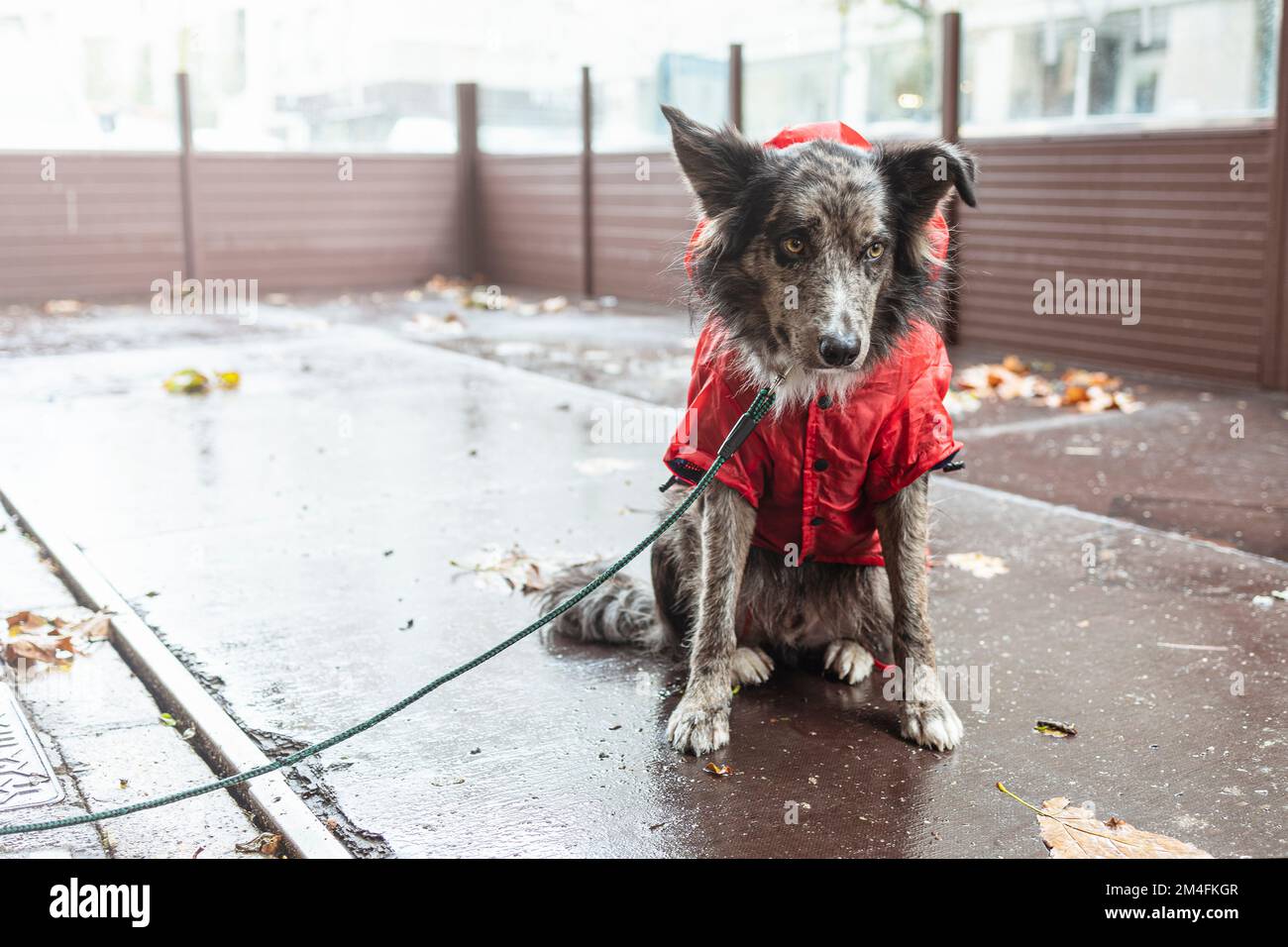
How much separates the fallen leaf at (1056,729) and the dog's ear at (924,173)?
1.44 m

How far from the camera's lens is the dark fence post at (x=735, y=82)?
1293 centimetres

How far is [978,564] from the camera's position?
193 inches

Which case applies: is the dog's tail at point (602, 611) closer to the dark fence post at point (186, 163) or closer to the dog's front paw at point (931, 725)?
the dog's front paw at point (931, 725)

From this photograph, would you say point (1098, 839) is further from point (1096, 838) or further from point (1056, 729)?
point (1056, 729)

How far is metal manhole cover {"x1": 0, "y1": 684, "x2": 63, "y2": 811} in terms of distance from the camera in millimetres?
2984

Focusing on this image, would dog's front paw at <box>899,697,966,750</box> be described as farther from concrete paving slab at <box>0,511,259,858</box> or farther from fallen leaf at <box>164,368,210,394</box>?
fallen leaf at <box>164,368,210,394</box>

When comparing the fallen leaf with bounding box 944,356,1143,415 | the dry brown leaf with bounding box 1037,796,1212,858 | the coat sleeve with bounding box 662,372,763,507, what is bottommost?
the dry brown leaf with bounding box 1037,796,1212,858

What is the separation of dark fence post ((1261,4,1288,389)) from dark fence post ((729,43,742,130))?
569 centimetres

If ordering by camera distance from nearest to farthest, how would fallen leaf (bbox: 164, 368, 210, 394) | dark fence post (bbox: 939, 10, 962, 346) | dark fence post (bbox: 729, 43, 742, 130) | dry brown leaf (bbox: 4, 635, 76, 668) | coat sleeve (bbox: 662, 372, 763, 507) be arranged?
coat sleeve (bbox: 662, 372, 763, 507)
dry brown leaf (bbox: 4, 635, 76, 668)
fallen leaf (bbox: 164, 368, 210, 394)
dark fence post (bbox: 939, 10, 962, 346)
dark fence post (bbox: 729, 43, 742, 130)

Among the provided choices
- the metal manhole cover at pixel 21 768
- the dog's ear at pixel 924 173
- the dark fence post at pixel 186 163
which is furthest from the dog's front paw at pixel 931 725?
the dark fence post at pixel 186 163

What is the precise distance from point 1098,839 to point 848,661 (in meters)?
1.06

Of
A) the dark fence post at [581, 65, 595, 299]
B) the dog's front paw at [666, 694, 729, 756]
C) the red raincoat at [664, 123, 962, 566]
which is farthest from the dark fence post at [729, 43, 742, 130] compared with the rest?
the dog's front paw at [666, 694, 729, 756]

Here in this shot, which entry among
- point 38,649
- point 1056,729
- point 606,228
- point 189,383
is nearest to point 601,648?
point 1056,729
